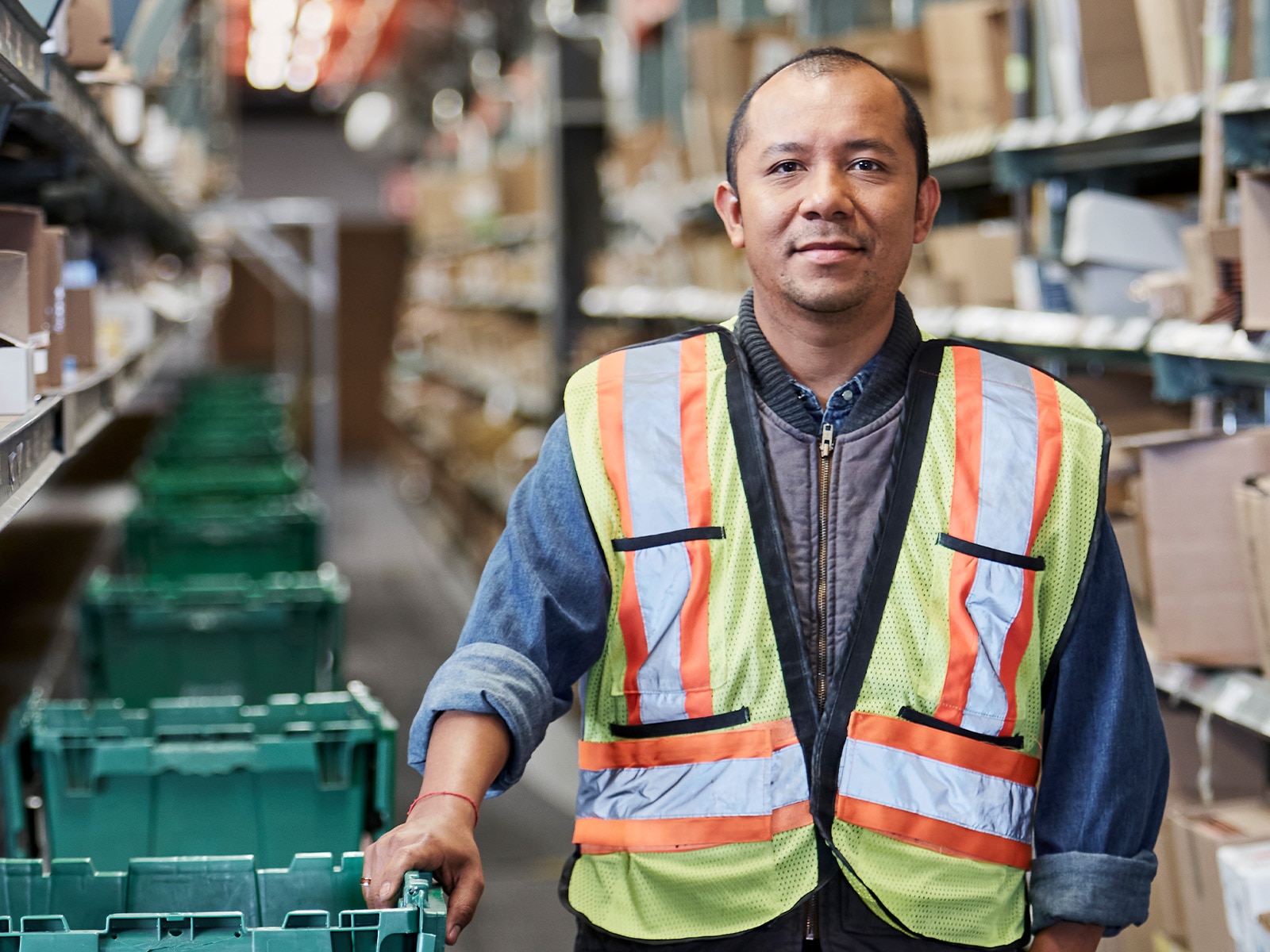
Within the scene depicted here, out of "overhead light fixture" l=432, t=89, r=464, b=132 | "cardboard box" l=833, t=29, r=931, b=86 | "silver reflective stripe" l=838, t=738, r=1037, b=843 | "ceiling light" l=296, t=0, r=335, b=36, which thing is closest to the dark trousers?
"silver reflective stripe" l=838, t=738, r=1037, b=843

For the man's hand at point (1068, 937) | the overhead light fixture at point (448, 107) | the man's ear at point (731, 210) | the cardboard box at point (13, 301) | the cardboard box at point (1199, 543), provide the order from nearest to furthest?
the man's hand at point (1068, 937), the man's ear at point (731, 210), the cardboard box at point (13, 301), the cardboard box at point (1199, 543), the overhead light fixture at point (448, 107)

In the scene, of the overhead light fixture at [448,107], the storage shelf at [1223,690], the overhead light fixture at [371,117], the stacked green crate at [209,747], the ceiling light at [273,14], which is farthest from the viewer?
the overhead light fixture at [371,117]

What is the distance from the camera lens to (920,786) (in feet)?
5.25

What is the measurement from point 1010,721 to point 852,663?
0.20 metres

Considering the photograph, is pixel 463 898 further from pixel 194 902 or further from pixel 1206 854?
pixel 1206 854

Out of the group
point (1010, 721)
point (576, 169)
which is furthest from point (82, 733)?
point (576, 169)

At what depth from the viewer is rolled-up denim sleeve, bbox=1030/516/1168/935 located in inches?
64.4

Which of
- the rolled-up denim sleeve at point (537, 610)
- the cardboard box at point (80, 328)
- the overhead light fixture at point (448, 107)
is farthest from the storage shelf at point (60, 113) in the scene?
the overhead light fixture at point (448, 107)

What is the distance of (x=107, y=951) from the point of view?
1.35 metres

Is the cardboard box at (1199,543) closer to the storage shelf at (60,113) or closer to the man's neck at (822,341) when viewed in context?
the man's neck at (822,341)

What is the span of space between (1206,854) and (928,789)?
46.1 inches

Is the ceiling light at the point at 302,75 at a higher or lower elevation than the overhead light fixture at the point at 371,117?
higher

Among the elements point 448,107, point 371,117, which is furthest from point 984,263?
point 371,117

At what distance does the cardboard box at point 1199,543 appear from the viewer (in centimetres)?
255
